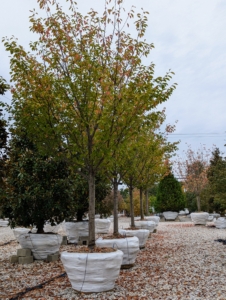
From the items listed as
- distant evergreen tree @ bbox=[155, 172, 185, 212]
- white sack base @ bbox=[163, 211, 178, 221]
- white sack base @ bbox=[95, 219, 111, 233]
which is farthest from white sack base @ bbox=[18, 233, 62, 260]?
white sack base @ bbox=[163, 211, 178, 221]

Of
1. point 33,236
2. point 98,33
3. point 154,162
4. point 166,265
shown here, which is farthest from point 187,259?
point 98,33

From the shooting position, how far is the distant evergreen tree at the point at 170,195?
22062mm

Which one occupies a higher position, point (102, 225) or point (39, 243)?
point (102, 225)

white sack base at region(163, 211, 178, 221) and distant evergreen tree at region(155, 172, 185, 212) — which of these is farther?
white sack base at region(163, 211, 178, 221)

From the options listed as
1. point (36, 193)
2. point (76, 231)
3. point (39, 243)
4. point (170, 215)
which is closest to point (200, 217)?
point (170, 215)

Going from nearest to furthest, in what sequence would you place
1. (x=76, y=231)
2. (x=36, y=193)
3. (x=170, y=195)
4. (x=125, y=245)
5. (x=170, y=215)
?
(x=125, y=245) → (x=36, y=193) → (x=76, y=231) → (x=170, y=195) → (x=170, y=215)

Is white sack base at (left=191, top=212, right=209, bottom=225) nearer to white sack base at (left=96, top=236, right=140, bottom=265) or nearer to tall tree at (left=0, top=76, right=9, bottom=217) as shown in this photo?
white sack base at (left=96, top=236, right=140, bottom=265)

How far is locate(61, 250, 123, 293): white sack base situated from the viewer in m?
4.82

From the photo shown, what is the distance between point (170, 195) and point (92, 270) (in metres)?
17.9

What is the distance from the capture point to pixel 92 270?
15.8 ft

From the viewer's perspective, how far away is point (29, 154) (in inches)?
316

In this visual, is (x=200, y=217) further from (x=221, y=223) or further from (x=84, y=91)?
(x=84, y=91)

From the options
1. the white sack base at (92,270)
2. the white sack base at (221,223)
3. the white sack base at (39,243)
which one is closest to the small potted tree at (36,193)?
the white sack base at (39,243)

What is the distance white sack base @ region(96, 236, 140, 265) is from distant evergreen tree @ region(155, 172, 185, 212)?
15.7 m
